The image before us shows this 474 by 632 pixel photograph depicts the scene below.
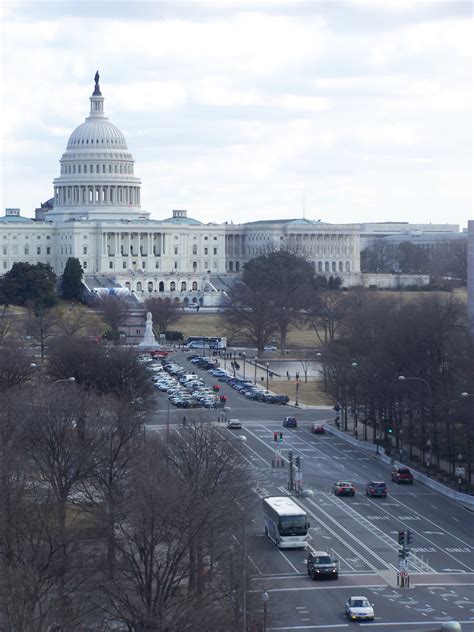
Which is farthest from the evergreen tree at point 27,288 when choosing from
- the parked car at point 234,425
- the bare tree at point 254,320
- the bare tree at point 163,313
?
the parked car at point 234,425

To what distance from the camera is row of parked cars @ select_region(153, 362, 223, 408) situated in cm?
9256

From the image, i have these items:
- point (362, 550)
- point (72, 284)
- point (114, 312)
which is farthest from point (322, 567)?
point (72, 284)

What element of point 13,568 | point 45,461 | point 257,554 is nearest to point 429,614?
point 257,554

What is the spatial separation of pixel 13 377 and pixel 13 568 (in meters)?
42.1

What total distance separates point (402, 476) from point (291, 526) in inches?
580

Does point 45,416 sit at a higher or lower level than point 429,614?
higher

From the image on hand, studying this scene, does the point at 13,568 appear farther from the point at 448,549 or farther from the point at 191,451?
the point at 448,549

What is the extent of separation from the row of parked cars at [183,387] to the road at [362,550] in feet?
51.1

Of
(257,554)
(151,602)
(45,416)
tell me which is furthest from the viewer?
(45,416)

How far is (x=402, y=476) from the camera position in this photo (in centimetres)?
6719

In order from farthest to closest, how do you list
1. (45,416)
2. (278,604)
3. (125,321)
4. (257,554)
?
(125,321)
(45,416)
(257,554)
(278,604)

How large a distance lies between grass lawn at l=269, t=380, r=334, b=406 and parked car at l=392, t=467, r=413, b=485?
25398 millimetres

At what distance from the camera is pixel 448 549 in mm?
53719

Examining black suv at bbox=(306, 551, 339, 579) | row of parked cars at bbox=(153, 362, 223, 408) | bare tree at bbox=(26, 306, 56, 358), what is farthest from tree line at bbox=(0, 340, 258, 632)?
bare tree at bbox=(26, 306, 56, 358)
